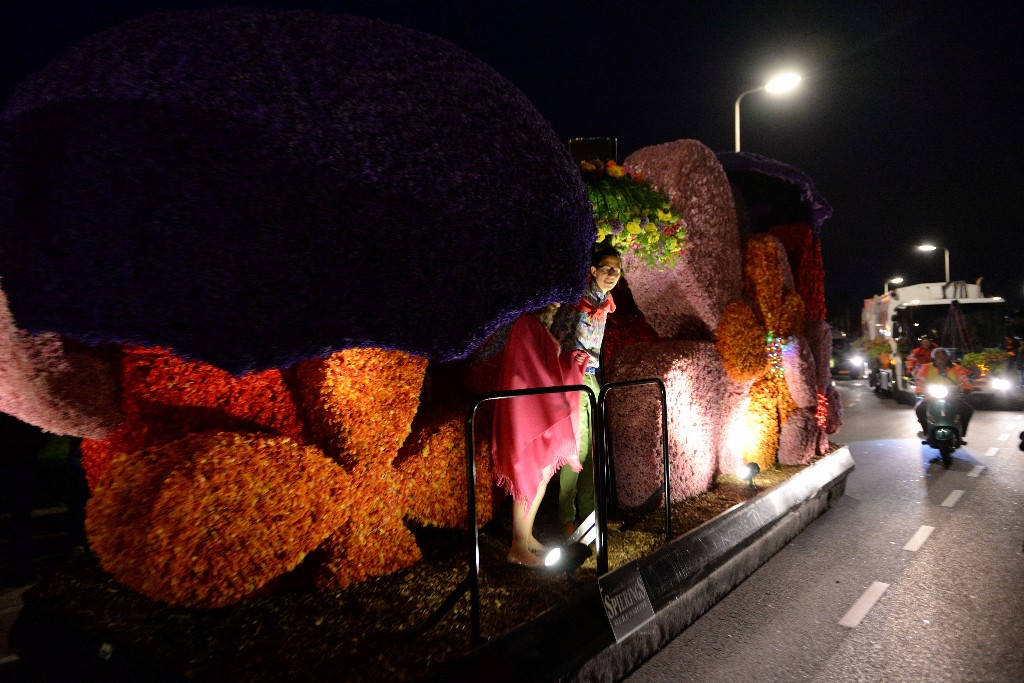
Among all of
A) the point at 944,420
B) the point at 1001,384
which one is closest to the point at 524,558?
the point at 944,420

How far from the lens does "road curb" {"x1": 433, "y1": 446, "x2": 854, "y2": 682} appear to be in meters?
→ 2.83

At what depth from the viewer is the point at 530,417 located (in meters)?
3.71

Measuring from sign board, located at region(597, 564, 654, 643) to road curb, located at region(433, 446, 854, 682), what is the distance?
42 millimetres

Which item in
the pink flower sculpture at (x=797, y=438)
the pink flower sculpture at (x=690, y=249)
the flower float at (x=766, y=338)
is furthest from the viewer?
the pink flower sculpture at (x=797, y=438)

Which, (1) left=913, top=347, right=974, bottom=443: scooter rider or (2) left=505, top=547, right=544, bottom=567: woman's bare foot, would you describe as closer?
(2) left=505, top=547, right=544, bottom=567: woman's bare foot

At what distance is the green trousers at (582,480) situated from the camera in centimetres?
441

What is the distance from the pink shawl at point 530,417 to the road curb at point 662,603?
753mm

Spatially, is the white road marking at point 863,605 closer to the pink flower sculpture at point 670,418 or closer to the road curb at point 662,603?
the road curb at point 662,603

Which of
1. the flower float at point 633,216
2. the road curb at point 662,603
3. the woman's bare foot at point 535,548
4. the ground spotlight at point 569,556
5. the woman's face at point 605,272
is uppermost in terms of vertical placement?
the flower float at point 633,216

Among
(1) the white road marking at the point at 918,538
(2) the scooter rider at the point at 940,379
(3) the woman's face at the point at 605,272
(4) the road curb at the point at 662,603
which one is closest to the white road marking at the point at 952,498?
(1) the white road marking at the point at 918,538

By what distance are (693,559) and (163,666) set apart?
3.00 metres

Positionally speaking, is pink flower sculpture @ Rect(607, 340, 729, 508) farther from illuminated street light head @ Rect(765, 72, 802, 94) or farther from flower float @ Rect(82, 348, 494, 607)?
illuminated street light head @ Rect(765, 72, 802, 94)

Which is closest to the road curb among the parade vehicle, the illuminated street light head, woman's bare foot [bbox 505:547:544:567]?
woman's bare foot [bbox 505:547:544:567]

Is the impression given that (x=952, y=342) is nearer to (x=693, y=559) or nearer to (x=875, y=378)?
(x=875, y=378)
